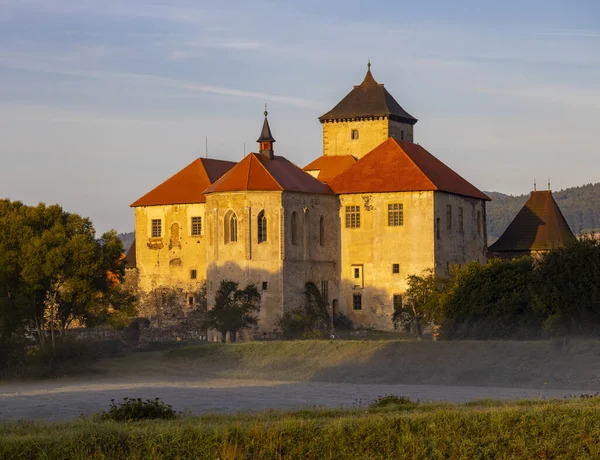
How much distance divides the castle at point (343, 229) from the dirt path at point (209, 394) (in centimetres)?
2101

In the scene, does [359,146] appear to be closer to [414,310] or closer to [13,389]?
[414,310]

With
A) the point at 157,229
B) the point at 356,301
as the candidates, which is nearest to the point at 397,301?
the point at 356,301

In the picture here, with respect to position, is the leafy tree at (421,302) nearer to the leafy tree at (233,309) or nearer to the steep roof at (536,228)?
the leafy tree at (233,309)

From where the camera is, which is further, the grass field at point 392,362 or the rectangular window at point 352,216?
the rectangular window at point 352,216

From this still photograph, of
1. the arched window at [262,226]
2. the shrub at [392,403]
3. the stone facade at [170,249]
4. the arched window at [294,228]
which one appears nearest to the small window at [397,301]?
the arched window at [294,228]

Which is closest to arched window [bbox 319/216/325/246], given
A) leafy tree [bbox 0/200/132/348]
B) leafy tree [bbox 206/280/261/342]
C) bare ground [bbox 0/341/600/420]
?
leafy tree [bbox 206/280/261/342]

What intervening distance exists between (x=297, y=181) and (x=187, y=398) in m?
34.7

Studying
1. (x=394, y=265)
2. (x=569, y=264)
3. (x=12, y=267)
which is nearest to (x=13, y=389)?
(x=12, y=267)

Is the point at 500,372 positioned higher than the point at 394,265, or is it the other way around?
the point at 394,265

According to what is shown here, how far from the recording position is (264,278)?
66.6 meters

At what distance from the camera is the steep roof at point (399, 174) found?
224ft

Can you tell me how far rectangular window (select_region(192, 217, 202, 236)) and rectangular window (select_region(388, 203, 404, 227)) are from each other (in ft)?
41.3

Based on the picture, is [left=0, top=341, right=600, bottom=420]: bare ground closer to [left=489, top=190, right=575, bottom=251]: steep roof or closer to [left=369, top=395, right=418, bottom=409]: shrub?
[left=369, top=395, right=418, bottom=409]: shrub

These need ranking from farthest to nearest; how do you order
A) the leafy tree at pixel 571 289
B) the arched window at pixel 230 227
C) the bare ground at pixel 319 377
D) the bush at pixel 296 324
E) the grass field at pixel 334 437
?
the arched window at pixel 230 227 → the bush at pixel 296 324 → the leafy tree at pixel 571 289 → the bare ground at pixel 319 377 → the grass field at pixel 334 437
